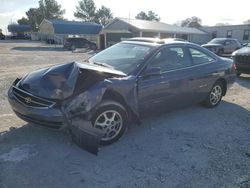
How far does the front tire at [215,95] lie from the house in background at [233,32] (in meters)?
37.9

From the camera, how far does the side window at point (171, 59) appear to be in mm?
4613

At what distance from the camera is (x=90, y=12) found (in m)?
80.1

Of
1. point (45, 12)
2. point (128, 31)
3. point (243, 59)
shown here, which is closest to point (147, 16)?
point (45, 12)

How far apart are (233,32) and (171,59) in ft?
135

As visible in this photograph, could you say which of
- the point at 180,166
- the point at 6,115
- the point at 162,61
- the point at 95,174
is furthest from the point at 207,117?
the point at 6,115

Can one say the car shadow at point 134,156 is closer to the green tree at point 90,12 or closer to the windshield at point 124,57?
the windshield at point 124,57

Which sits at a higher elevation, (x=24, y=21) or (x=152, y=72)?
(x=24, y=21)

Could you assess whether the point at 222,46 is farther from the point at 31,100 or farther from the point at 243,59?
the point at 31,100

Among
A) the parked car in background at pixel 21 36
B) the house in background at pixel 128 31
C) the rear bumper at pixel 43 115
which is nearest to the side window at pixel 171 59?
the rear bumper at pixel 43 115

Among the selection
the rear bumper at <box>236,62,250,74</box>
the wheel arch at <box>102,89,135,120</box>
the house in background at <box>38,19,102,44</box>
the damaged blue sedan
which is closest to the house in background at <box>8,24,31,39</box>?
the house in background at <box>38,19,102,44</box>

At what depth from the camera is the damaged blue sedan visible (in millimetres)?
3660

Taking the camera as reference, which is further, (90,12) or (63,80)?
(90,12)

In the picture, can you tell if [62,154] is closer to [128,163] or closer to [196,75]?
[128,163]

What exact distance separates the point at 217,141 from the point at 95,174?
7.43 ft
